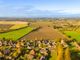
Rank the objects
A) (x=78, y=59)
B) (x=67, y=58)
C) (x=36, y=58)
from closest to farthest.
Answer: (x=67, y=58) → (x=78, y=59) → (x=36, y=58)

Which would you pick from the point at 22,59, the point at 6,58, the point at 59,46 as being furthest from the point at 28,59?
the point at 59,46

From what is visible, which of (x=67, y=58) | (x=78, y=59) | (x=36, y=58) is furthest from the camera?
(x=36, y=58)

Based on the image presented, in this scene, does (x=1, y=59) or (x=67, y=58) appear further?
(x=1, y=59)

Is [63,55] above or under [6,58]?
above

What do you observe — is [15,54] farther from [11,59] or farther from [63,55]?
[63,55]

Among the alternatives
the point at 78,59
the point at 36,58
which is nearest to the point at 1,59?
the point at 36,58

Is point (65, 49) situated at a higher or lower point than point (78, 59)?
higher

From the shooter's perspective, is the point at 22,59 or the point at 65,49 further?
the point at 22,59

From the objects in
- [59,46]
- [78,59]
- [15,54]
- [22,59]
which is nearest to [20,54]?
[15,54]

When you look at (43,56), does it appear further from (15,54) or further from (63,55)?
(63,55)
